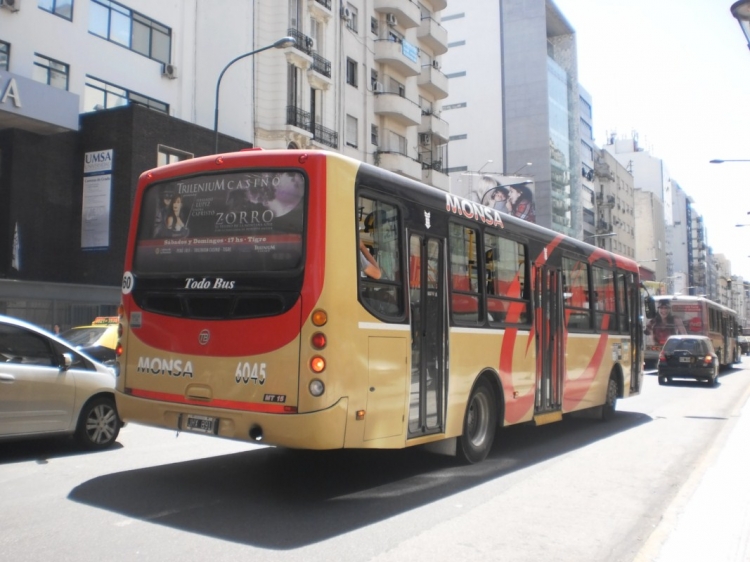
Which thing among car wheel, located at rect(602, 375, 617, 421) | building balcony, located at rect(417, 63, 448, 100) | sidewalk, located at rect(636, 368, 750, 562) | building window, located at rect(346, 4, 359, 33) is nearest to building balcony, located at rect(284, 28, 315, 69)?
building window, located at rect(346, 4, 359, 33)

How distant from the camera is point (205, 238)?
272 inches

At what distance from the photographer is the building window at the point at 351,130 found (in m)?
38.4

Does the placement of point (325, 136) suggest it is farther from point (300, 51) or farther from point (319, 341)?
point (319, 341)

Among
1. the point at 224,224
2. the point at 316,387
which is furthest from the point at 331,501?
the point at 224,224

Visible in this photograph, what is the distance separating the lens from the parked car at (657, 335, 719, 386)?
77.8 ft

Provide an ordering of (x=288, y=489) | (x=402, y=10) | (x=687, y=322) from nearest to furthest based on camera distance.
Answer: (x=288, y=489)
(x=687, y=322)
(x=402, y=10)

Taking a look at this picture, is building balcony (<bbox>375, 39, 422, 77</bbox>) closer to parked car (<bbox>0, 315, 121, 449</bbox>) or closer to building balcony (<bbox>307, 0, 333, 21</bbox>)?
building balcony (<bbox>307, 0, 333, 21</bbox>)

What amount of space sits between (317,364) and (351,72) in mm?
35027

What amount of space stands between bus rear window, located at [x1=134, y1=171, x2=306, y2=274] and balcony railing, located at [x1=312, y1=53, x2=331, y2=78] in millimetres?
28899

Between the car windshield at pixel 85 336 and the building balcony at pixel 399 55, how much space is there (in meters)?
30.2

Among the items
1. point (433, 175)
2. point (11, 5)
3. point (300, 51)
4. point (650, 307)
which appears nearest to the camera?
point (650, 307)

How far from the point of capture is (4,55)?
23266 millimetres

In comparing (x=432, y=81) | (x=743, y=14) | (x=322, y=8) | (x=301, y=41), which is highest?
(x=432, y=81)

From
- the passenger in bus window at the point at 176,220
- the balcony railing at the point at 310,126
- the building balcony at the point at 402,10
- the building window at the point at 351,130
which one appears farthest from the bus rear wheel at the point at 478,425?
the building balcony at the point at 402,10
